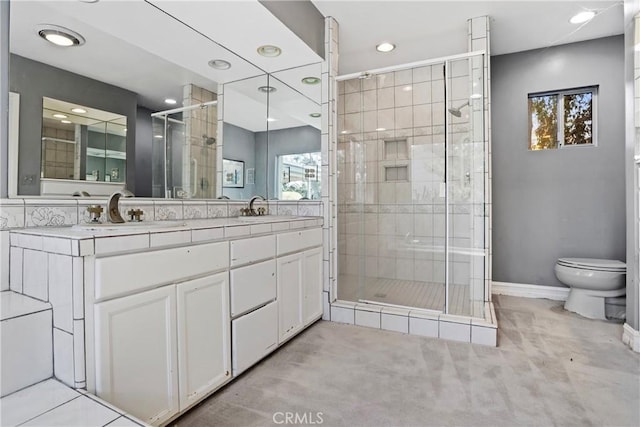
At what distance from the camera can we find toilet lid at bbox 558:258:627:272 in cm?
254

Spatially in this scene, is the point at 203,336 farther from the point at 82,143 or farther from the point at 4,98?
the point at 4,98

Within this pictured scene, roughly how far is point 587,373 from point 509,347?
1.31 feet

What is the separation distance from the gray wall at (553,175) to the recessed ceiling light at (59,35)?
Result: 3431mm

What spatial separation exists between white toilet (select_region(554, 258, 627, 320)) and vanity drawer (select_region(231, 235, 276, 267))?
2.50 meters

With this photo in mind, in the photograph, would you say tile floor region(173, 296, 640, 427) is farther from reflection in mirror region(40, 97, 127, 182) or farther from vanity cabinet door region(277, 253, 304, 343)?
reflection in mirror region(40, 97, 127, 182)

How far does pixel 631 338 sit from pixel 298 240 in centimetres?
223

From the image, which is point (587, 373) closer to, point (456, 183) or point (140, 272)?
point (456, 183)

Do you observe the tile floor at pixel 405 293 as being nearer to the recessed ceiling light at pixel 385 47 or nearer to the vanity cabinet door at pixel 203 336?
the vanity cabinet door at pixel 203 336

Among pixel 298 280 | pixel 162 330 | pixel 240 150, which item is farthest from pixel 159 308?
pixel 240 150

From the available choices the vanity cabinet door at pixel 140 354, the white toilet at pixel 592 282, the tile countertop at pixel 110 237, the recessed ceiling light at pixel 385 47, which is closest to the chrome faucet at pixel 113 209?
the tile countertop at pixel 110 237

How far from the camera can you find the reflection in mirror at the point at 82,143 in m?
1.39

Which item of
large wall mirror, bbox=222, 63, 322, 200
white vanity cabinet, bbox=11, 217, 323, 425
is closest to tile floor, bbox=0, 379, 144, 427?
white vanity cabinet, bbox=11, 217, 323, 425

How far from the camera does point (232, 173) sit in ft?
8.53

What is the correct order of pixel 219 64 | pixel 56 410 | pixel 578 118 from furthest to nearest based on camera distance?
pixel 578 118, pixel 219 64, pixel 56 410
